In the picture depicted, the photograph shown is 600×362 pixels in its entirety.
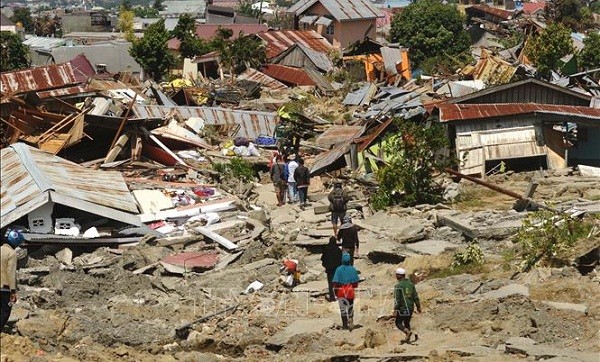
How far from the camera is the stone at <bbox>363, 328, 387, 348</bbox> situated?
10305 millimetres

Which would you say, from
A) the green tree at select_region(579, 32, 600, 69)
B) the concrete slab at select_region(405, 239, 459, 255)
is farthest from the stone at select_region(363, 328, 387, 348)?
the green tree at select_region(579, 32, 600, 69)

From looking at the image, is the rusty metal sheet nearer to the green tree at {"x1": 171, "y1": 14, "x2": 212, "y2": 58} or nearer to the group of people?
the group of people

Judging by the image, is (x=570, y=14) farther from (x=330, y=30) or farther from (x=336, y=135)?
(x=336, y=135)

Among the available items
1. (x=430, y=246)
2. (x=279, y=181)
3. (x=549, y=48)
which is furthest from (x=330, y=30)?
(x=430, y=246)

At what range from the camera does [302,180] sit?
17.6 meters

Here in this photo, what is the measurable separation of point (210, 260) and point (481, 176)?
26.8 ft

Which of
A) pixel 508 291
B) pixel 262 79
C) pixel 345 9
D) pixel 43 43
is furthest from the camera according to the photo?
pixel 43 43

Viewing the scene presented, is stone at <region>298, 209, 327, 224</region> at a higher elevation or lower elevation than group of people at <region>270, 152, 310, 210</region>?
lower

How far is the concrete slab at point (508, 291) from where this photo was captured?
444 inches

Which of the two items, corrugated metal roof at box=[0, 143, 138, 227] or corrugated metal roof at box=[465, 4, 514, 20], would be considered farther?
corrugated metal roof at box=[465, 4, 514, 20]

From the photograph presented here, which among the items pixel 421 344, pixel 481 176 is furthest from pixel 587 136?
pixel 421 344

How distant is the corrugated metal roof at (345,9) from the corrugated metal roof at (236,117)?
26869 mm

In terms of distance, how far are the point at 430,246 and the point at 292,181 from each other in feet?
13.4

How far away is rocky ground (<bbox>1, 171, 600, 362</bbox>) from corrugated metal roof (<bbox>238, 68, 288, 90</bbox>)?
21.5 m
